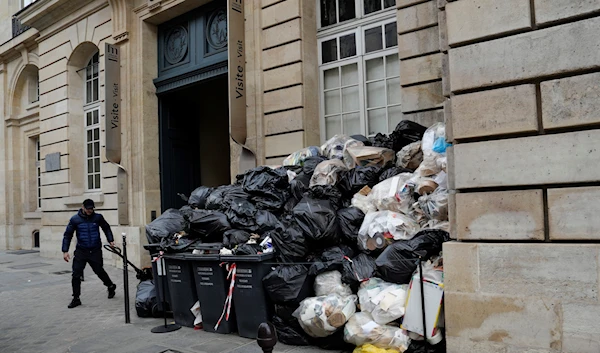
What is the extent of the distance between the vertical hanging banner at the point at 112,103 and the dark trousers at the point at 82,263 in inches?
163

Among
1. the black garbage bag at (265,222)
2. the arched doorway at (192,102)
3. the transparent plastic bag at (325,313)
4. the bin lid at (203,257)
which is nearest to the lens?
the transparent plastic bag at (325,313)

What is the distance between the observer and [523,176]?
408cm

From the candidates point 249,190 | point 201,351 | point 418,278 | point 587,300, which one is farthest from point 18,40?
point 587,300

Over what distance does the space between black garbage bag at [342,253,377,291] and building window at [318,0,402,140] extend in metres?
3.60

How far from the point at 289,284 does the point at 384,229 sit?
1111 mm

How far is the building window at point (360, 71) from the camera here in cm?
805

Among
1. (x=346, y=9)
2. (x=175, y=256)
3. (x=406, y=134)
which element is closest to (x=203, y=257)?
(x=175, y=256)

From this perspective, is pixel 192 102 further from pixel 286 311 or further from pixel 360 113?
pixel 286 311

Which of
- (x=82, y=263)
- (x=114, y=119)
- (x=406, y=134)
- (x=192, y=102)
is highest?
(x=192, y=102)

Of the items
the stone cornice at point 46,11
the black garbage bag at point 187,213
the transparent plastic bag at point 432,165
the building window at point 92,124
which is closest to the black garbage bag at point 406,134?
the transparent plastic bag at point 432,165

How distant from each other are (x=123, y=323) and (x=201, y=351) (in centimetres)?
191

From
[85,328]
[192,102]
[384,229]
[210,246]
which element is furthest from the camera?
[192,102]

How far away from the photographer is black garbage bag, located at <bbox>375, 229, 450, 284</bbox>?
179 inches

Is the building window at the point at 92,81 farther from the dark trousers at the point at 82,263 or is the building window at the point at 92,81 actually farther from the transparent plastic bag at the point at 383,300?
the transparent plastic bag at the point at 383,300
